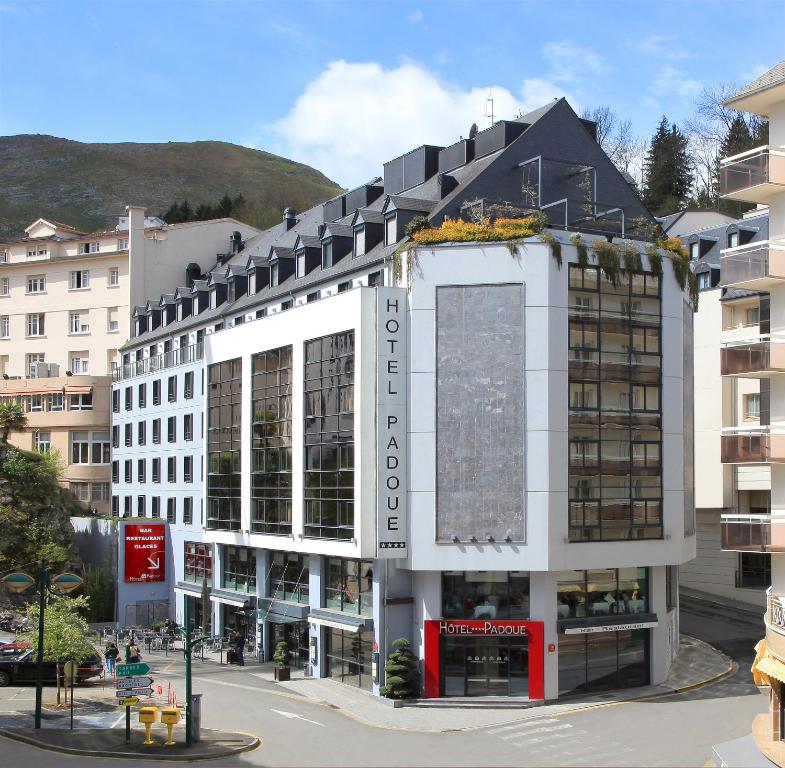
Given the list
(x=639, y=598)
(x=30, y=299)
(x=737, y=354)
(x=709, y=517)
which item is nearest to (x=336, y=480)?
(x=639, y=598)

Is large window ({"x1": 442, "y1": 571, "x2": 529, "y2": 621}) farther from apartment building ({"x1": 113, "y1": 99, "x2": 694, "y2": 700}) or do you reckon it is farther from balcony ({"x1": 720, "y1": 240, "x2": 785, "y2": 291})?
balcony ({"x1": 720, "y1": 240, "x2": 785, "y2": 291})

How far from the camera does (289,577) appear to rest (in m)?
49.1

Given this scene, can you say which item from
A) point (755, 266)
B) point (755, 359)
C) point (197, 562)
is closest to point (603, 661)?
point (755, 359)

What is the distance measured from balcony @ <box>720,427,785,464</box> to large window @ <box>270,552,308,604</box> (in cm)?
2000

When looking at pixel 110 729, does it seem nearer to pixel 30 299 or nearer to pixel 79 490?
pixel 79 490

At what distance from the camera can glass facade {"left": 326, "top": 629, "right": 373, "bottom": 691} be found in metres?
42.6

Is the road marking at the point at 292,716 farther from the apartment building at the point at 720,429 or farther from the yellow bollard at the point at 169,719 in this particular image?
the apartment building at the point at 720,429

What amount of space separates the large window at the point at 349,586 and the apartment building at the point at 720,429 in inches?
873

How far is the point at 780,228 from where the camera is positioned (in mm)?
33812

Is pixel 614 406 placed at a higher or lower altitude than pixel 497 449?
higher

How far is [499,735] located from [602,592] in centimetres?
844

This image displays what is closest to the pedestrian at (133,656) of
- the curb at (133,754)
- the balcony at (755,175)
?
the curb at (133,754)

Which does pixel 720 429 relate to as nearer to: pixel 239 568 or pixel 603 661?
pixel 603 661

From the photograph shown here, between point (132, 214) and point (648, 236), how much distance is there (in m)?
41.1
